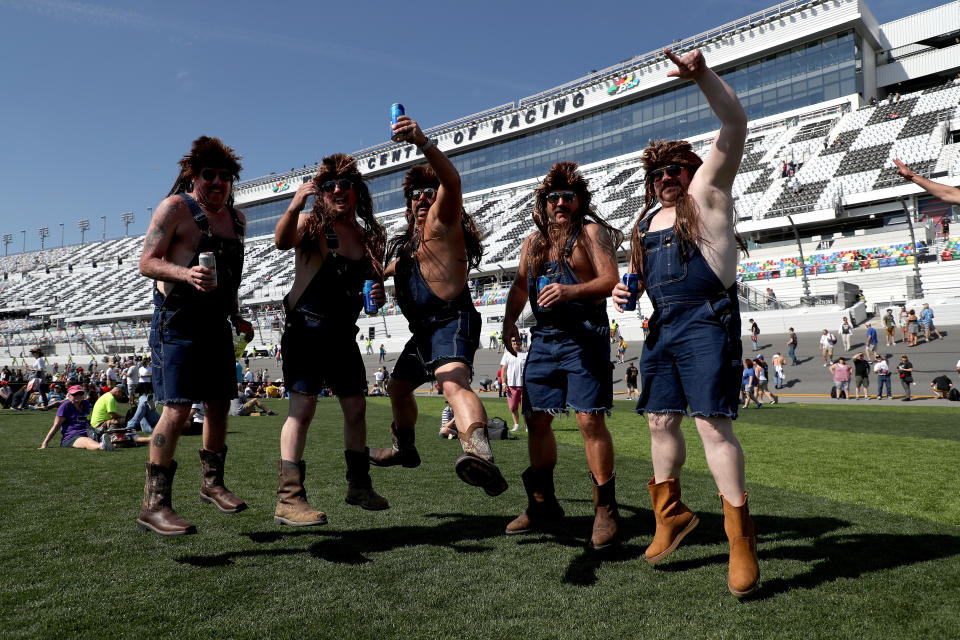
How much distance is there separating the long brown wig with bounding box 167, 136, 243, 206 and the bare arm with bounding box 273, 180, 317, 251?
0.49 metres

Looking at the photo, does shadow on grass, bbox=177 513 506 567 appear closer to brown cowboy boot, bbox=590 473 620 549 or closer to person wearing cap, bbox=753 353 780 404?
brown cowboy boot, bbox=590 473 620 549

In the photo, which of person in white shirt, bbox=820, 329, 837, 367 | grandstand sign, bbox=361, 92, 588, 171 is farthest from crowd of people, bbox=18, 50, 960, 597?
grandstand sign, bbox=361, 92, 588, 171

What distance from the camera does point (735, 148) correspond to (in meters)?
2.86

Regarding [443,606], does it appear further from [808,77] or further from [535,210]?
[808,77]

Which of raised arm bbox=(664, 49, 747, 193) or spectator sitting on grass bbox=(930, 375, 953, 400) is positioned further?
spectator sitting on grass bbox=(930, 375, 953, 400)

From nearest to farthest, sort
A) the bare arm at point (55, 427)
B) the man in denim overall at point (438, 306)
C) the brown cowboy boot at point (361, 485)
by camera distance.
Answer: the man in denim overall at point (438, 306), the brown cowboy boot at point (361, 485), the bare arm at point (55, 427)

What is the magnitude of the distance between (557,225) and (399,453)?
1734 mm

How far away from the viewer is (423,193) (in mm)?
3857

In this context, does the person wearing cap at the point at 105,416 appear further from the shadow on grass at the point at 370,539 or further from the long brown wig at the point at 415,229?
the long brown wig at the point at 415,229

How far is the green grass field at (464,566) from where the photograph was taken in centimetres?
246

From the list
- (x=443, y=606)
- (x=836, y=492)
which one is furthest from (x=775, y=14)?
(x=443, y=606)

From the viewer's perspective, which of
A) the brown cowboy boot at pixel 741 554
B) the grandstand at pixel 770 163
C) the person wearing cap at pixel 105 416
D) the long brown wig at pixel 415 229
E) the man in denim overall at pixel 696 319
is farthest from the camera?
the grandstand at pixel 770 163

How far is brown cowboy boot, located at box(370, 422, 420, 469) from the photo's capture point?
159 inches

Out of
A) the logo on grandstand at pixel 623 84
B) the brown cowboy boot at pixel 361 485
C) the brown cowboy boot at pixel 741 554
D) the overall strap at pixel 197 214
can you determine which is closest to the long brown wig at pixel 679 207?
the brown cowboy boot at pixel 741 554
